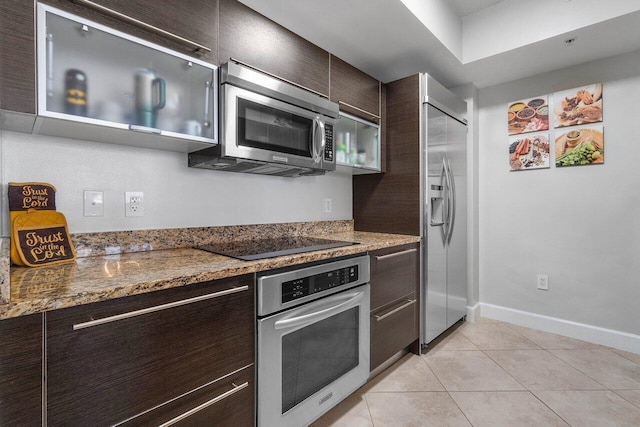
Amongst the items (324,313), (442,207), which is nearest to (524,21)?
(442,207)

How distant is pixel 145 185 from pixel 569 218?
3132 millimetres

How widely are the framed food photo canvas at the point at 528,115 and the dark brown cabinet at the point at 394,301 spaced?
1567 millimetres

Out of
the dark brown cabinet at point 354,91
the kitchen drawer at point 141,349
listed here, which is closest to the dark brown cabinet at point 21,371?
the kitchen drawer at point 141,349

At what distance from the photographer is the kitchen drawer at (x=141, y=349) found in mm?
804

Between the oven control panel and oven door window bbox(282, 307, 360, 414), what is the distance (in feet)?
0.54

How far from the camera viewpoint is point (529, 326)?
2768 millimetres

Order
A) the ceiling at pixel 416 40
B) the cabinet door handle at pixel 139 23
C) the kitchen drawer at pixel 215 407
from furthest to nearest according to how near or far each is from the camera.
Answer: the ceiling at pixel 416 40, the cabinet door handle at pixel 139 23, the kitchen drawer at pixel 215 407

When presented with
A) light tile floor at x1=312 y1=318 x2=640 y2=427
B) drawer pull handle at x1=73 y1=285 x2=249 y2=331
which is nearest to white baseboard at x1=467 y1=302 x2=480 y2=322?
light tile floor at x1=312 y1=318 x2=640 y2=427

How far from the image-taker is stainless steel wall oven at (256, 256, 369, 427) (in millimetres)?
1254

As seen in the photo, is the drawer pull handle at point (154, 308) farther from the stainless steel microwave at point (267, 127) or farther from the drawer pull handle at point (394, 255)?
the drawer pull handle at point (394, 255)

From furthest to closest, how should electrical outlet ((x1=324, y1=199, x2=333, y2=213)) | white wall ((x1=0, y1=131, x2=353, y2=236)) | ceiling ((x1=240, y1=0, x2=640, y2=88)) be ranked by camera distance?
electrical outlet ((x1=324, y1=199, x2=333, y2=213)) < ceiling ((x1=240, y1=0, x2=640, y2=88)) < white wall ((x1=0, y1=131, x2=353, y2=236))

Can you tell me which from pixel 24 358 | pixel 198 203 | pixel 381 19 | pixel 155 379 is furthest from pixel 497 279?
pixel 24 358

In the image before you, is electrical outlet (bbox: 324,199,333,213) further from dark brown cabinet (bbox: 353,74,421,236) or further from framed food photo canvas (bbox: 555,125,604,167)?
framed food photo canvas (bbox: 555,125,604,167)

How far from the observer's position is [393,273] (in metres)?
2.00
